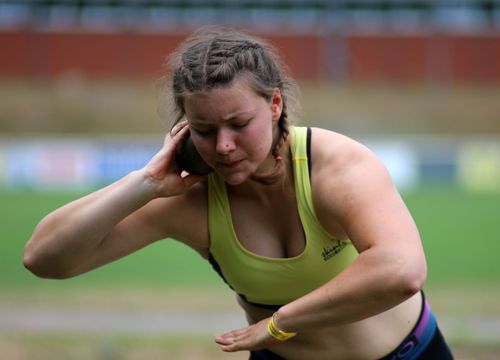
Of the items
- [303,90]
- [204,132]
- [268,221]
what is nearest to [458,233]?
[268,221]

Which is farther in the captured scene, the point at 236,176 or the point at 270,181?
the point at 270,181

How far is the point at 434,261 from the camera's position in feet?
46.5

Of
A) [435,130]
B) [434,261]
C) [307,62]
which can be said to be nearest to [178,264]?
[434,261]

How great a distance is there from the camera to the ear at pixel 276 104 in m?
3.43

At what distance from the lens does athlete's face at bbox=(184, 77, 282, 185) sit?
10.6 ft

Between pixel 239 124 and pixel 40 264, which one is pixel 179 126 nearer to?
pixel 239 124

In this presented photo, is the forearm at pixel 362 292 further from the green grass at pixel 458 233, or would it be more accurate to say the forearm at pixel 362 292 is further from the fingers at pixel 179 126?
the green grass at pixel 458 233

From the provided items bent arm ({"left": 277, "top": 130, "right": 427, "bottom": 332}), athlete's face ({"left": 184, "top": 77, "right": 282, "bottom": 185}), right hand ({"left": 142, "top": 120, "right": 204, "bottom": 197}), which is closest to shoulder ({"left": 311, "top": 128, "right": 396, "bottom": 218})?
bent arm ({"left": 277, "top": 130, "right": 427, "bottom": 332})

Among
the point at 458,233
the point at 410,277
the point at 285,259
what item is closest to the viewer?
the point at 410,277

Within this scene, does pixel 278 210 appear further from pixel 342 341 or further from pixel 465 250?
pixel 465 250

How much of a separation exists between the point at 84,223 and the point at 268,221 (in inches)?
27.1

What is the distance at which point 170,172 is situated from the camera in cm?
370

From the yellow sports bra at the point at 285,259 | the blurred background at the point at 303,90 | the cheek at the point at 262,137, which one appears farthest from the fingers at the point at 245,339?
the blurred background at the point at 303,90

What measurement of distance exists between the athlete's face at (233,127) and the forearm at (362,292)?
49 cm
